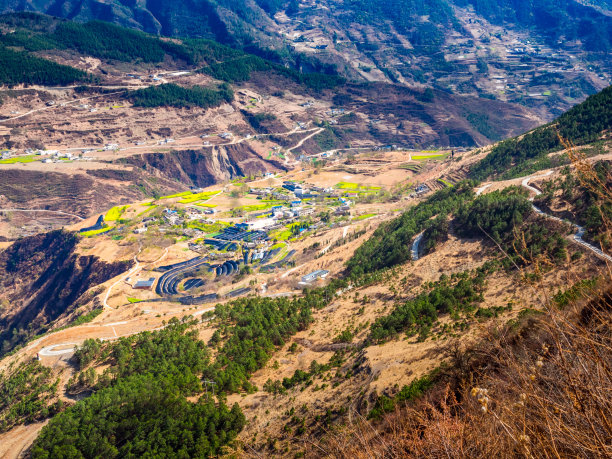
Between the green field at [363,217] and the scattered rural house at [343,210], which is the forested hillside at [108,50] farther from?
the green field at [363,217]

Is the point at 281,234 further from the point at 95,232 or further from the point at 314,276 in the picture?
the point at 95,232

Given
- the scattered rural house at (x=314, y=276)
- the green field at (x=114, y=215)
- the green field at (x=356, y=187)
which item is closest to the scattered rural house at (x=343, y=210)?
the green field at (x=356, y=187)

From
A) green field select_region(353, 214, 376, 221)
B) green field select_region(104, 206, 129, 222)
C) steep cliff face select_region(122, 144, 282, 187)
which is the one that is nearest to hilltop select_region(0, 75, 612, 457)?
green field select_region(353, 214, 376, 221)

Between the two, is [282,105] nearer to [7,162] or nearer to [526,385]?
[7,162]

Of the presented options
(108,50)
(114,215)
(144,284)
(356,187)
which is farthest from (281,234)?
(108,50)

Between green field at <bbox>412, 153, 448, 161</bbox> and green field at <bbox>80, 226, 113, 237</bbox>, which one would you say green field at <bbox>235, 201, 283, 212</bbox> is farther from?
green field at <bbox>412, 153, 448, 161</bbox>

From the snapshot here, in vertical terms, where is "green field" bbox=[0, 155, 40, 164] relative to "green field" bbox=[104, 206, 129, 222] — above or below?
below
